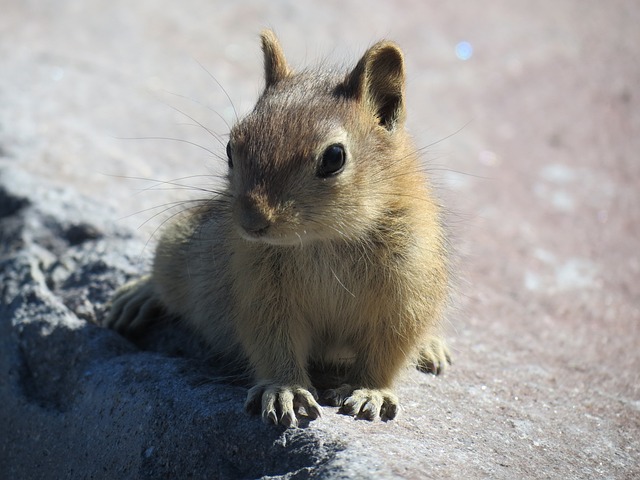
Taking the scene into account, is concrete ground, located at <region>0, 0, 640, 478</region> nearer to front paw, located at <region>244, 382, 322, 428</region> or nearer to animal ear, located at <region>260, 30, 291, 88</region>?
front paw, located at <region>244, 382, 322, 428</region>

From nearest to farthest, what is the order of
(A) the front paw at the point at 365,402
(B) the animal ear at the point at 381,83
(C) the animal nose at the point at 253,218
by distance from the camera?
(C) the animal nose at the point at 253,218, (A) the front paw at the point at 365,402, (B) the animal ear at the point at 381,83

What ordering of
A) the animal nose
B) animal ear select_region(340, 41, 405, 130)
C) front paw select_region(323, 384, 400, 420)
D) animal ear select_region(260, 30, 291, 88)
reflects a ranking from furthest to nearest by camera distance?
animal ear select_region(260, 30, 291, 88)
animal ear select_region(340, 41, 405, 130)
front paw select_region(323, 384, 400, 420)
the animal nose

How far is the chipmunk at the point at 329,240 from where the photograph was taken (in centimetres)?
366

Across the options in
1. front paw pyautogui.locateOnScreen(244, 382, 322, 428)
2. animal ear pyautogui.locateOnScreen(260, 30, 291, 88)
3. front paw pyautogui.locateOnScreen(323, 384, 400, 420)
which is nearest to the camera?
Result: front paw pyautogui.locateOnScreen(244, 382, 322, 428)

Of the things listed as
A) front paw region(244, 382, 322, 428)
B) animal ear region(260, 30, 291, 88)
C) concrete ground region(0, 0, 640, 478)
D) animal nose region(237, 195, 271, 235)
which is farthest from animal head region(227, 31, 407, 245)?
concrete ground region(0, 0, 640, 478)

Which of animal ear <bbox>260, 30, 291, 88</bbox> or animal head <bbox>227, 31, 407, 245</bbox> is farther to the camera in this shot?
animal ear <bbox>260, 30, 291, 88</bbox>

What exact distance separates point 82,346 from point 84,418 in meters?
0.49

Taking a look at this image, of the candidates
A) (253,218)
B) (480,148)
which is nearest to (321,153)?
(253,218)

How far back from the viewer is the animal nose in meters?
3.53

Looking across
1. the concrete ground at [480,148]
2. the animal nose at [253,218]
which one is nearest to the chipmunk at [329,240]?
the animal nose at [253,218]

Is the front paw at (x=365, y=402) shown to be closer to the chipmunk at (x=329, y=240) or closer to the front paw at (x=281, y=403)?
the chipmunk at (x=329, y=240)

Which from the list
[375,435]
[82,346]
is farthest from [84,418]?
[375,435]

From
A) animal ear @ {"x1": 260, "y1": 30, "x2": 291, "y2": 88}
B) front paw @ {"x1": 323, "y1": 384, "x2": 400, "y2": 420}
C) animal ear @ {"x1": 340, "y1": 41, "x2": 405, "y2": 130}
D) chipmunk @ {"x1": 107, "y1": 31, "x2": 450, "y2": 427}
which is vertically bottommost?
front paw @ {"x1": 323, "y1": 384, "x2": 400, "y2": 420}

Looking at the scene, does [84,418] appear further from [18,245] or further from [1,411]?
[18,245]
